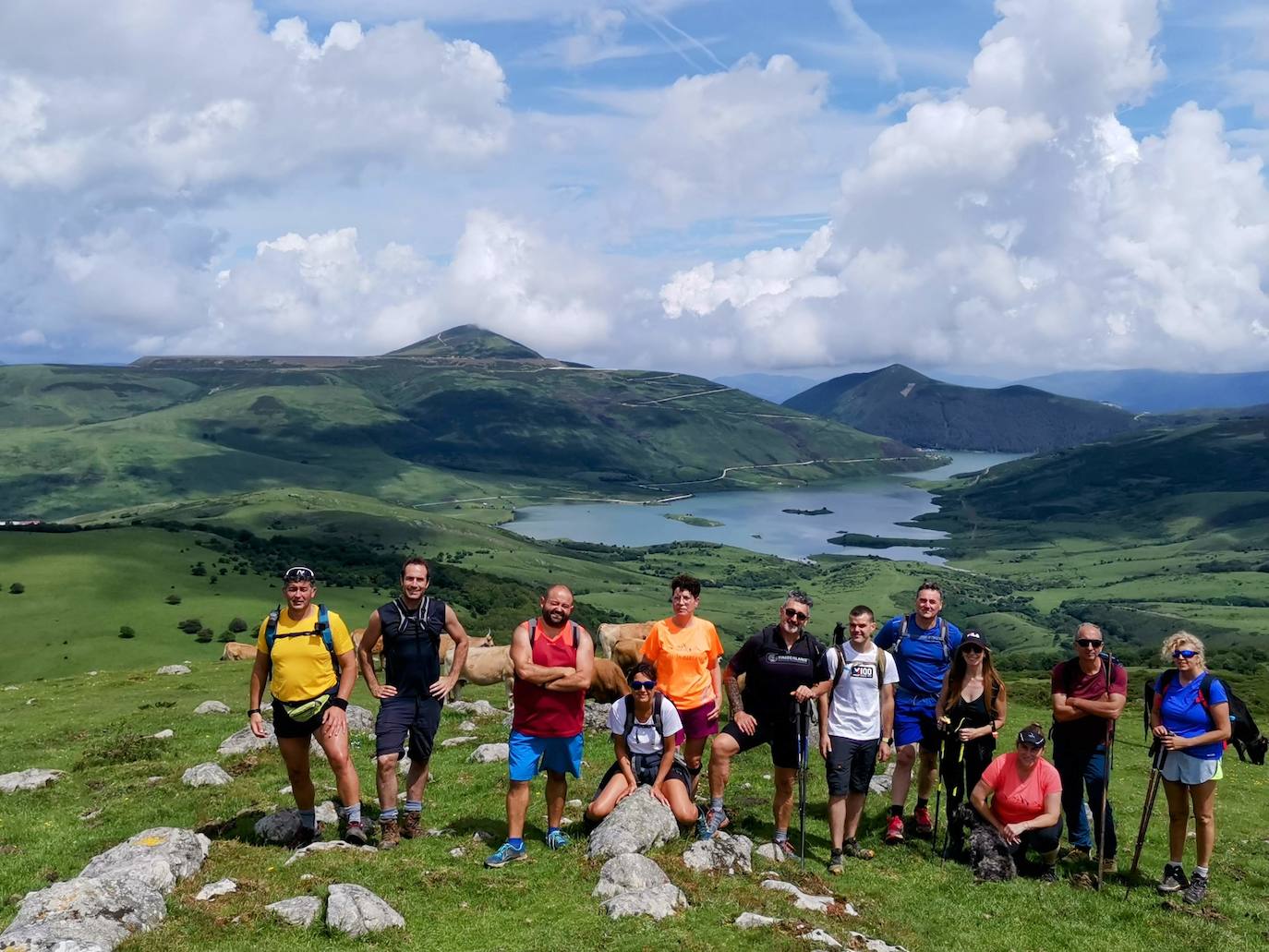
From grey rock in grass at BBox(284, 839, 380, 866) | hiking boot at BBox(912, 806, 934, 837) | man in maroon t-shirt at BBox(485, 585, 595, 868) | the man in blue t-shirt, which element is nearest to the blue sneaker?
man in maroon t-shirt at BBox(485, 585, 595, 868)

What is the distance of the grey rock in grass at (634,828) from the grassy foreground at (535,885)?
248 mm

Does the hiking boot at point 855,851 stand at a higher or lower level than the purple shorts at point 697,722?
lower

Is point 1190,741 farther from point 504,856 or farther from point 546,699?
point 504,856

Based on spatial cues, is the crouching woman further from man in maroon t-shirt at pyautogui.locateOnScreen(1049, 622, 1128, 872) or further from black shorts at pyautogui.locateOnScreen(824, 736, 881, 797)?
black shorts at pyautogui.locateOnScreen(824, 736, 881, 797)

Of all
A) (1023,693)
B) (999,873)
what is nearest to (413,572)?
(999,873)

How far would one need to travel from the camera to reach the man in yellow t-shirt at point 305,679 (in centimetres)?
1158

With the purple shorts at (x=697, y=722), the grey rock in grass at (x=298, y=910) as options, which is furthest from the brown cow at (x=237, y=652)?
the purple shorts at (x=697, y=722)

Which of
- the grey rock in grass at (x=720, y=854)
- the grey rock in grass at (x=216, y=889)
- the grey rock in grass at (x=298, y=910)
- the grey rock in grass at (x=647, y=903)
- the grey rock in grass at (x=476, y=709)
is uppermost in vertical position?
the grey rock in grass at (x=298, y=910)

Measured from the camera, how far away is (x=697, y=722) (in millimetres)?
12781

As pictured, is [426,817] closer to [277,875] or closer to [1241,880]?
[277,875]

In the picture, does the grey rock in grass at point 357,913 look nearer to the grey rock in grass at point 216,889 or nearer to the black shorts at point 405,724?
the grey rock in grass at point 216,889

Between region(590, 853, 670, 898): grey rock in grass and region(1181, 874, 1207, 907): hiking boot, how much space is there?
7.35 meters

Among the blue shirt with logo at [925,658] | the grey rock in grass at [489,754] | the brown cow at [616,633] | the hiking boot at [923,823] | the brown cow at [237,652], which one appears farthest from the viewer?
the brown cow at [237,652]

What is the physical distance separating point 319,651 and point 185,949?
360 cm
